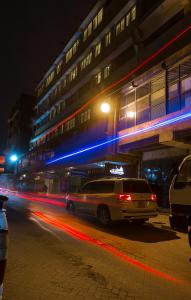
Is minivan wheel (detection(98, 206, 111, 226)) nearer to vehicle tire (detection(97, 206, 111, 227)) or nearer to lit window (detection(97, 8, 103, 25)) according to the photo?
vehicle tire (detection(97, 206, 111, 227))

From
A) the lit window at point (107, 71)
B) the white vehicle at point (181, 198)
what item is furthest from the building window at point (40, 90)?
the white vehicle at point (181, 198)

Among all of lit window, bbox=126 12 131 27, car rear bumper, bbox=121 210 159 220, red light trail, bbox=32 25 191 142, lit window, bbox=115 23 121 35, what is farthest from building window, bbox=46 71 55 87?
car rear bumper, bbox=121 210 159 220

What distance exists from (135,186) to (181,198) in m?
4.14

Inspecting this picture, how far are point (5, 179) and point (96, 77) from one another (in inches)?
2205

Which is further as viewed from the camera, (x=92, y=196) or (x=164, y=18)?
(x=164, y=18)

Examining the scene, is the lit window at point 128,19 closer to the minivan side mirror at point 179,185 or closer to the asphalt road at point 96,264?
the asphalt road at point 96,264

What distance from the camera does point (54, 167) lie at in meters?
43.8

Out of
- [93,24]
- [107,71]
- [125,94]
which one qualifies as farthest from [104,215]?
[93,24]

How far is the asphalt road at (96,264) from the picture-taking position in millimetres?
5375

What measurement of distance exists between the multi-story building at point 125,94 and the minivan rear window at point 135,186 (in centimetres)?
629

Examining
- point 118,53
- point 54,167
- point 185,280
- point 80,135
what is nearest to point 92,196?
point 185,280

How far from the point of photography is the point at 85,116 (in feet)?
120

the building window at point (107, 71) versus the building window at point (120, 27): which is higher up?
the building window at point (120, 27)

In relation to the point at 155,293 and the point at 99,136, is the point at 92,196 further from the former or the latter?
the point at 99,136
